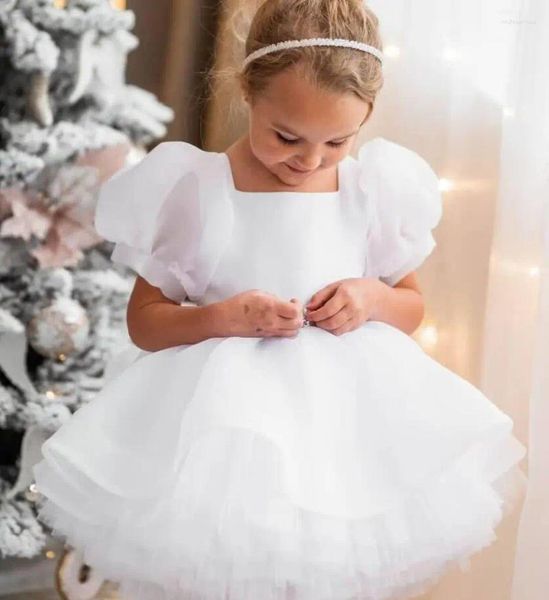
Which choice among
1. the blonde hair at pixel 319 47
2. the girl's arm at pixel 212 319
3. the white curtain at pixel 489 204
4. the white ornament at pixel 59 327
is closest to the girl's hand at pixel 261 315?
the girl's arm at pixel 212 319

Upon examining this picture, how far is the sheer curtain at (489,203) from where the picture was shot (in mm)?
1443

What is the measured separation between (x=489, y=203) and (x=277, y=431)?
2.07ft

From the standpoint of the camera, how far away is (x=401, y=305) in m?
1.35

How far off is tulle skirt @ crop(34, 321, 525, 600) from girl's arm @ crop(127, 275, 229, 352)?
0.9 inches

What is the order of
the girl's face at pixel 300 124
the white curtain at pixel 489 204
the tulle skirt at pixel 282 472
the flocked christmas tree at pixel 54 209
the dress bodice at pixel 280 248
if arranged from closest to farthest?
the tulle skirt at pixel 282 472
the girl's face at pixel 300 124
the dress bodice at pixel 280 248
the white curtain at pixel 489 204
the flocked christmas tree at pixel 54 209

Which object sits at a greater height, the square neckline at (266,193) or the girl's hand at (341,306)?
the square neckline at (266,193)

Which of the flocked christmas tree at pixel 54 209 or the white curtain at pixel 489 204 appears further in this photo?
the flocked christmas tree at pixel 54 209

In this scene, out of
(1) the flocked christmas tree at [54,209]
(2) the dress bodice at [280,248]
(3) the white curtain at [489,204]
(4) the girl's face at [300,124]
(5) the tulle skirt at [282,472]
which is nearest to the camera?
(5) the tulle skirt at [282,472]

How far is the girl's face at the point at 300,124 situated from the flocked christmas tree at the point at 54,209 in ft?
2.32

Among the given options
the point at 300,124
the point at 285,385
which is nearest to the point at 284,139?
the point at 300,124

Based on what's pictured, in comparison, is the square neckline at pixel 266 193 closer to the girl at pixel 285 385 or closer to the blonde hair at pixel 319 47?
the girl at pixel 285 385

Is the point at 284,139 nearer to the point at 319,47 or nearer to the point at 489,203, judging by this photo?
the point at 319,47

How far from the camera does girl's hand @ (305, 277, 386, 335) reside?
1.25 m

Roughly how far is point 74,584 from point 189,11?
49.4 inches
